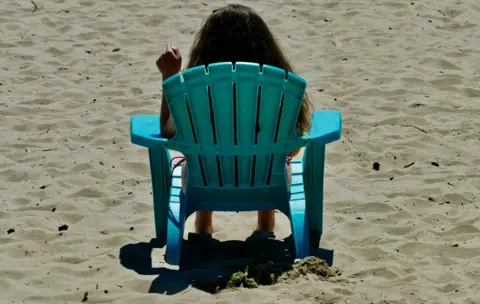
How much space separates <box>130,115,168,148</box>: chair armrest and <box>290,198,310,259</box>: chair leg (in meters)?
0.70

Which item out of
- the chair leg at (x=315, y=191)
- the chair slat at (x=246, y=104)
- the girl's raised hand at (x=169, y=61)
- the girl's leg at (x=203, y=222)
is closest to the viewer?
the chair slat at (x=246, y=104)

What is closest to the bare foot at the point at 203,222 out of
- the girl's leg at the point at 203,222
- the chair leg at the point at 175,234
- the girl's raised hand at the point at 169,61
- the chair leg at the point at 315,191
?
the girl's leg at the point at 203,222

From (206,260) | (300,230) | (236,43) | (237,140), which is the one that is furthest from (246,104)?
(206,260)

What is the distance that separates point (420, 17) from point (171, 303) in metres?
5.35

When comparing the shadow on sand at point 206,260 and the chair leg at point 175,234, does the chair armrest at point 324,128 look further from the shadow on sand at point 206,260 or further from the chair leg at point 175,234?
the chair leg at point 175,234

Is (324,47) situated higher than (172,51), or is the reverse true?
(172,51)

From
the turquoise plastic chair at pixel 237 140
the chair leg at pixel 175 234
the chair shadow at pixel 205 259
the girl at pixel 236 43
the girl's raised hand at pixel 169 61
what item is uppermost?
the girl at pixel 236 43

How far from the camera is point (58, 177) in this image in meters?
5.94

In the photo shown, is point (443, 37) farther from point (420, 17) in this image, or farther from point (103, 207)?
point (103, 207)

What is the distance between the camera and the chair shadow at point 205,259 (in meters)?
4.48

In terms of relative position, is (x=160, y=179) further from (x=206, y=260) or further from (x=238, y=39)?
(x=238, y=39)

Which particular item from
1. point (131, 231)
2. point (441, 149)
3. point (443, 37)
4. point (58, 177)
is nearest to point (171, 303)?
point (131, 231)

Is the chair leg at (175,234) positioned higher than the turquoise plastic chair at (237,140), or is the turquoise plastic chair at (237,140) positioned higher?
the turquoise plastic chair at (237,140)

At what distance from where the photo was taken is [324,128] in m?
4.68
